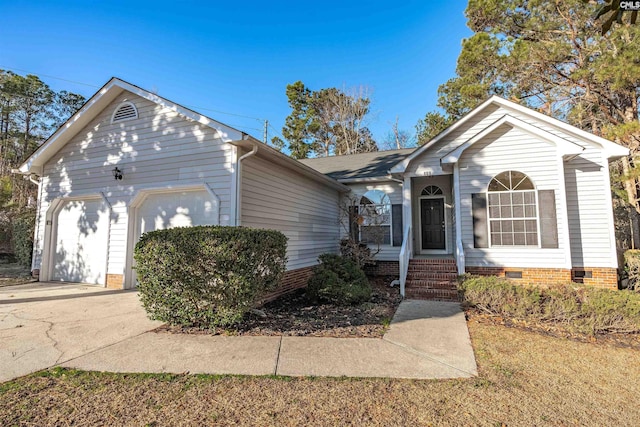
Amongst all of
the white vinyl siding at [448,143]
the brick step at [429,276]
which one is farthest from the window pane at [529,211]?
the brick step at [429,276]

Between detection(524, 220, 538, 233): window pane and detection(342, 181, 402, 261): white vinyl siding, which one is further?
detection(342, 181, 402, 261): white vinyl siding

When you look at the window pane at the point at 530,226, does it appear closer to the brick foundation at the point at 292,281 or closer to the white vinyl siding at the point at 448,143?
the white vinyl siding at the point at 448,143

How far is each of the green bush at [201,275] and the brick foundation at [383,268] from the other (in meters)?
6.27

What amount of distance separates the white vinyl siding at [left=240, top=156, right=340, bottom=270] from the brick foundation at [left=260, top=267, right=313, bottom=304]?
0.50ft

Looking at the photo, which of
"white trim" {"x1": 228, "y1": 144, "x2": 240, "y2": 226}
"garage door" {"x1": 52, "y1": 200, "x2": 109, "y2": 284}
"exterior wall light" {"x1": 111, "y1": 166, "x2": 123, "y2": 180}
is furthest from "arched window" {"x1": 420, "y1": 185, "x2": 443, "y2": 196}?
"garage door" {"x1": 52, "y1": 200, "x2": 109, "y2": 284}

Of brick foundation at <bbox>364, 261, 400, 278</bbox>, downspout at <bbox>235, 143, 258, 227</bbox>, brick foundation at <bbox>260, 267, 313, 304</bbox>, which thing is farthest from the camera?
brick foundation at <bbox>364, 261, 400, 278</bbox>

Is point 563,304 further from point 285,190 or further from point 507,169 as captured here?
point 285,190

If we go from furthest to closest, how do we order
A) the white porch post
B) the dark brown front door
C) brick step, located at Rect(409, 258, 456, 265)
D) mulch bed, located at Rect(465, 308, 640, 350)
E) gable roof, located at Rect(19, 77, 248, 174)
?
the dark brown front door → brick step, located at Rect(409, 258, 456, 265) → the white porch post → gable roof, located at Rect(19, 77, 248, 174) → mulch bed, located at Rect(465, 308, 640, 350)

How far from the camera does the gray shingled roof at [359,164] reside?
11781 millimetres

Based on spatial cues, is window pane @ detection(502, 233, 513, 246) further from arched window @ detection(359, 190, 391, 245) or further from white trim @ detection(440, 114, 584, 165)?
arched window @ detection(359, 190, 391, 245)

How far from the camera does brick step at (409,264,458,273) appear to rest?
27.9 feet

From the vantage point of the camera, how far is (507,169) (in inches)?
330

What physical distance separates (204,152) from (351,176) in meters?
6.11

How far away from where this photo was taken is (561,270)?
7652mm
